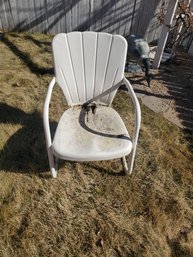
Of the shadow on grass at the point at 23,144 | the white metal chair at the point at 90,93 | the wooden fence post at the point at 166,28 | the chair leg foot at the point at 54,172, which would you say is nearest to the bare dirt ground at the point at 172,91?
the wooden fence post at the point at 166,28

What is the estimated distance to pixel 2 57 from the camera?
4051 mm

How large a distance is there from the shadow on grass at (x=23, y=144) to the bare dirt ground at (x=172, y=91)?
139cm

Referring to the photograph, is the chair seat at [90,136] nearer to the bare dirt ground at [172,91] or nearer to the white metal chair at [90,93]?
the white metal chair at [90,93]

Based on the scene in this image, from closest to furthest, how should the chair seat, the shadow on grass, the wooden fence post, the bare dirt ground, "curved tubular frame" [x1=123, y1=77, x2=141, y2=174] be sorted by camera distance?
the chair seat, "curved tubular frame" [x1=123, y1=77, x2=141, y2=174], the shadow on grass, the bare dirt ground, the wooden fence post

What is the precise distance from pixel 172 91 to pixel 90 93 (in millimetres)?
1636

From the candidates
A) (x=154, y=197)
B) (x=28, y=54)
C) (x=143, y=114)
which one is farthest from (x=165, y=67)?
(x=154, y=197)

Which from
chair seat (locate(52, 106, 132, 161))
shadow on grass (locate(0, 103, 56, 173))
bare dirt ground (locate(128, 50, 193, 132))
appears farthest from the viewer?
bare dirt ground (locate(128, 50, 193, 132))

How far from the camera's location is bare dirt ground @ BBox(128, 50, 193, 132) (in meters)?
3.35

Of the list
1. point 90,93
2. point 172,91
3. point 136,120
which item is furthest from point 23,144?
point 172,91

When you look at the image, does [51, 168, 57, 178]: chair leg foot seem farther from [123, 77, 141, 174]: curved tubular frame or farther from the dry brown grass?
[123, 77, 141, 174]: curved tubular frame

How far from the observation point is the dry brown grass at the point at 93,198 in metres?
2.11

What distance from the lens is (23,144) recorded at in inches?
110

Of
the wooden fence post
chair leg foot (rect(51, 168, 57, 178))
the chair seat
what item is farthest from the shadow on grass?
the wooden fence post

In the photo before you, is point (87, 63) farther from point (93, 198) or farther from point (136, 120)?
point (93, 198)
